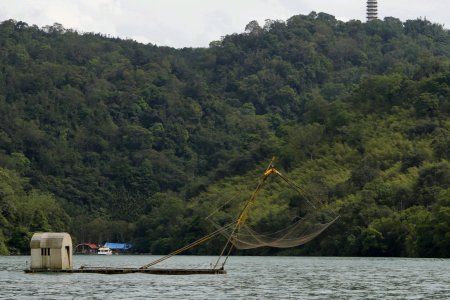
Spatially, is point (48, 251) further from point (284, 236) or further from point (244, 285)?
point (244, 285)

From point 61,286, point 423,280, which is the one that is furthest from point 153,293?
point 423,280

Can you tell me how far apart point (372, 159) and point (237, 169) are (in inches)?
1384

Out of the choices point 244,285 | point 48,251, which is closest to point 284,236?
point 48,251

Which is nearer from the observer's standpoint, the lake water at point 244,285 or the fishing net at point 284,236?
the lake water at point 244,285

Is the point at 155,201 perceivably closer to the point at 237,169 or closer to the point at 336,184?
the point at 237,169

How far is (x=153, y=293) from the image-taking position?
6006 cm

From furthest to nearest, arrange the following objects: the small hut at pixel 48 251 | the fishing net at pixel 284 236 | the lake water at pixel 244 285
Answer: the small hut at pixel 48 251 < the fishing net at pixel 284 236 < the lake water at pixel 244 285

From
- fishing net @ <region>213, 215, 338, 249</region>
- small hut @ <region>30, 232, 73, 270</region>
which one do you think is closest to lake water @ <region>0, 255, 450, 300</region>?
small hut @ <region>30, 232, 73, 270</region>

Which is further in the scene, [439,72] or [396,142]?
[439,72]

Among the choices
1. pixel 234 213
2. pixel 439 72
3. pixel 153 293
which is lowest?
pixel 153 293

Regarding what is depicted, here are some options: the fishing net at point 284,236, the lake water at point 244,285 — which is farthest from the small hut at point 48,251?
the fishing net at point 284,236

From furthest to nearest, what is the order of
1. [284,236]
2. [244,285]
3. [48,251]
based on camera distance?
[284,236] → [48,251] → [244,285]

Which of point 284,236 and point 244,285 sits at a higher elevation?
point 284,236

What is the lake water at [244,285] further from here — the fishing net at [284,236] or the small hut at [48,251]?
the fishing net at [284,236]
